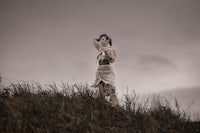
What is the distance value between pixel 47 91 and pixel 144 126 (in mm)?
2828

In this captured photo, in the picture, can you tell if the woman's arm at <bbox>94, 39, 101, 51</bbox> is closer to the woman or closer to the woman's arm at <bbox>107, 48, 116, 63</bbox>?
the woman

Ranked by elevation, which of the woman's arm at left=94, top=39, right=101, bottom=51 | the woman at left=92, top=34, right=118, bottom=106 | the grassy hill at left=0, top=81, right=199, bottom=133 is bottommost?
the grassy hill at left=0, top=81, right=199, bottom=133

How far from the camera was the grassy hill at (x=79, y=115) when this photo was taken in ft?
17.7

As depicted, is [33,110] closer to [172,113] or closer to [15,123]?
[15,123]

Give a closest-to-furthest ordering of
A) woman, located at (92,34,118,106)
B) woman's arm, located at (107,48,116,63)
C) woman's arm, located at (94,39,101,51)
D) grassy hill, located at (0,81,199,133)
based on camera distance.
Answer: grassy hill, located at (0,81,199,133)
woman, located at (92,34,118,106)
woman's arm, located at (107,48,116,63)
woman's arm, located at (94,39,101,51)

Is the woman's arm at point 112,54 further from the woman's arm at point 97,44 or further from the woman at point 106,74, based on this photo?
the woman's arm at point 97,44

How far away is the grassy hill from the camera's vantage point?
540 cm

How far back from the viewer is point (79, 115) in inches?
235

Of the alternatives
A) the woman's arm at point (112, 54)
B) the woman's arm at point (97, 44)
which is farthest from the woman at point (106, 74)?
the woman's arm at point (97, 44)

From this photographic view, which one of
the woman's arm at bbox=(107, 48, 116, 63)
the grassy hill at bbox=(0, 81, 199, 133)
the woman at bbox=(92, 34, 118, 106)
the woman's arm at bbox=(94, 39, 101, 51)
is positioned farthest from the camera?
the woman's arm at bbox=(94, 39, 101, 51)

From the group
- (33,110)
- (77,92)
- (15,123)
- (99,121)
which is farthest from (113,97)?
(15,123)

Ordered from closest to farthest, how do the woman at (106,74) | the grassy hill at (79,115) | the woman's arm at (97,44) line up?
the grassy hill at (79,115), the woman at (106,74), the woman's arm at (97,44)

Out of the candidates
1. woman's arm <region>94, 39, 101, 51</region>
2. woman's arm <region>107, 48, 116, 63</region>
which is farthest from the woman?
woman's arm <region>94, 39, 101, 51</region>

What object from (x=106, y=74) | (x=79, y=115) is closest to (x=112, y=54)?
(x=106, y=74)
